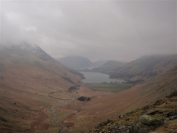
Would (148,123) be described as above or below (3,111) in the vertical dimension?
below

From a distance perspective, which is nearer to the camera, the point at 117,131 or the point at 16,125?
the point at 117,131

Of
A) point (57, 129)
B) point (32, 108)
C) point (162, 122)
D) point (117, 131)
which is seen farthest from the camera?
point (32, 108)

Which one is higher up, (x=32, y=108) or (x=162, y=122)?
(x=32, y=108)

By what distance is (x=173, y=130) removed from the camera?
Answer: 2167cm

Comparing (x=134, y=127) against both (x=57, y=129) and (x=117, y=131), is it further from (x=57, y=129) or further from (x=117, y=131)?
(x=57, y=129)

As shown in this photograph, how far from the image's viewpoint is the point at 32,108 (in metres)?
169

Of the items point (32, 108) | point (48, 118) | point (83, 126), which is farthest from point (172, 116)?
point (32, 108)

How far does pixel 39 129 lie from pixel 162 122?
342ft

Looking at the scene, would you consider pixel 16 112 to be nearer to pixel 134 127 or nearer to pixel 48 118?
pixel 48 118

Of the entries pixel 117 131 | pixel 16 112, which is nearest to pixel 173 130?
pixel 117 131

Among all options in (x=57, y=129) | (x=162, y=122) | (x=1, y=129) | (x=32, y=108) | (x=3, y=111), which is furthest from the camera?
(x=32, y=108)

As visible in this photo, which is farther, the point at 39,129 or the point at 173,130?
the point at 39,129

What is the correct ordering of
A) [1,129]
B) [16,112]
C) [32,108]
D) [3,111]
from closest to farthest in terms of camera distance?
[1,129] → [3,111] → [16,112] → [32,108]

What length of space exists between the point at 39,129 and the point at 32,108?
6173 cm
